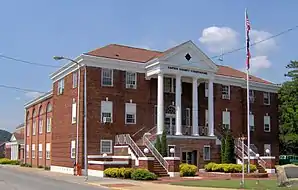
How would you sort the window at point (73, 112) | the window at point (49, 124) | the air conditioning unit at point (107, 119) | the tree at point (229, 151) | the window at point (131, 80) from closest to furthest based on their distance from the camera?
the air conditioning unit at point (107, 119) < the tree at point (229, 151) < the window at point (73, 112) < the window at point (131, 80) < the window at point (49, 124)

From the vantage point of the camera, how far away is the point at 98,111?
4103 centimetres

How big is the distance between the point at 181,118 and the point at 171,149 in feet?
23.4

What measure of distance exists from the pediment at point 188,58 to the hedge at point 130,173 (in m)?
12.5

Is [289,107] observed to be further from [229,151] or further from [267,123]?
[229,151]

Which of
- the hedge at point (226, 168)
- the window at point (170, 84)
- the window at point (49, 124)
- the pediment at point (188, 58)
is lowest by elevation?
the hedge at point (226, 168)

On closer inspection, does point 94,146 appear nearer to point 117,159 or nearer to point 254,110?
point 117,159

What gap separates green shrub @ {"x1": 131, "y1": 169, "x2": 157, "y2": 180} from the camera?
1261 inches

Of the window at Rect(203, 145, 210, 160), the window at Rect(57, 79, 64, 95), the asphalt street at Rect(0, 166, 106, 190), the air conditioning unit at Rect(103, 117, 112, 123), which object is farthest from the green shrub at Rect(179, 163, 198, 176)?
the window at Rect(57, 79, 64, 95)

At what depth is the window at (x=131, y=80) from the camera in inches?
1697

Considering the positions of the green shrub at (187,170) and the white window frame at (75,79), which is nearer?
the green shrub at (187,170)

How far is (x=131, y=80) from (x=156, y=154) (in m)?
8.80

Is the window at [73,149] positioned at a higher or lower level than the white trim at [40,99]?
lower

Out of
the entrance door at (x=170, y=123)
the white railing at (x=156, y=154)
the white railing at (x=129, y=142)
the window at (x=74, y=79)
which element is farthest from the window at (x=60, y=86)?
the white railing at (x=156, y=154)

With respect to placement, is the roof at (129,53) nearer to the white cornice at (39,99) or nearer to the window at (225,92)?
the window at (225,92)
